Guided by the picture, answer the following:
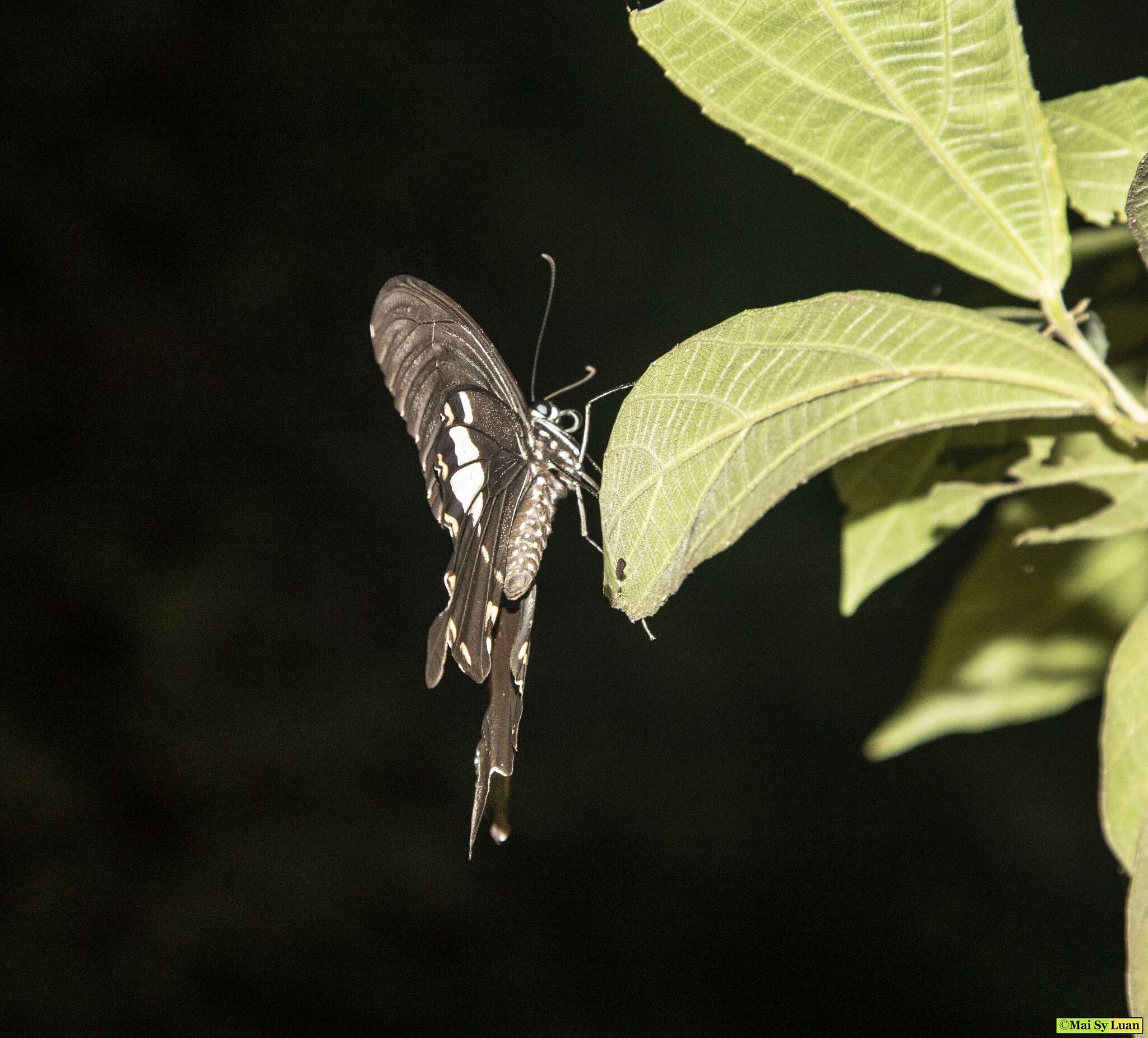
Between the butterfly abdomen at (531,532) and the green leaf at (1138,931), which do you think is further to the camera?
the butterfly abdomen at (531,532)

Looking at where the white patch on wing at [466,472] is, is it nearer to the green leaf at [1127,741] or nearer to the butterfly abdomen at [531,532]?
the butterfly abdomen at [531,532]

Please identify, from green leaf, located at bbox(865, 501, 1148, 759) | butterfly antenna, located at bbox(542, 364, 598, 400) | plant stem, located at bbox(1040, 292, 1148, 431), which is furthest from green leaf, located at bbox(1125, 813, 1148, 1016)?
butterfly antenna, located at bbox(542, 364, 598, 400)

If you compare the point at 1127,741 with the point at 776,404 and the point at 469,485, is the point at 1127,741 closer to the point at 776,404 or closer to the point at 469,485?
the point at 776,404

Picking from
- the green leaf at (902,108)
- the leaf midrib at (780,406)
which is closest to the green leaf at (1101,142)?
the green leaf at (902,108)

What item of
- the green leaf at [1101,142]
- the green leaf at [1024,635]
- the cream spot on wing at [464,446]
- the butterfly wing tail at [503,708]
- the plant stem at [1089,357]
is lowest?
the green leaf at [1024,635]

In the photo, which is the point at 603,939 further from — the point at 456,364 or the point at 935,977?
the point at 456,364

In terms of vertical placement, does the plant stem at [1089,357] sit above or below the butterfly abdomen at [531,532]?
above

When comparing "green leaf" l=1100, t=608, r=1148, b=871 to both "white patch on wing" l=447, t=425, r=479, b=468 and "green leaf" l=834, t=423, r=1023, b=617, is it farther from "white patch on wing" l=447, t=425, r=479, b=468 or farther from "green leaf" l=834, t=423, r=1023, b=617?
"white patch on wing" l=447, t=425, r=479, b=468
